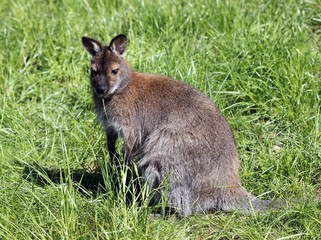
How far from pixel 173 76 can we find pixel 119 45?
0.86 metres

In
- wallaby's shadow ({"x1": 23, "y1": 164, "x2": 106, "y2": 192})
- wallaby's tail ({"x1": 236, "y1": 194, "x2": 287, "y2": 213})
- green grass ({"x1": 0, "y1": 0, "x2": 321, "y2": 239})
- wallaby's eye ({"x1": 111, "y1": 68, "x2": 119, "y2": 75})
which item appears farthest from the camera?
wallaby's shadow ({"x1": 23, "y1": 164, "x2": 106, "y2": 192})

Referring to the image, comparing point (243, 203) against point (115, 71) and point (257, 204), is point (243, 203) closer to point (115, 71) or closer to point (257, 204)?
point (257, 204)

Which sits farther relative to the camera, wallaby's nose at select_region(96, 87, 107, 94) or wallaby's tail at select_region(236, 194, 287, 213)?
wallaby's nose at select_region(96, 87, 107, 94)

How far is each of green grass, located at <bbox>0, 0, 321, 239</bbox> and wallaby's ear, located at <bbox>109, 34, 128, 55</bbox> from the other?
771 millimetres

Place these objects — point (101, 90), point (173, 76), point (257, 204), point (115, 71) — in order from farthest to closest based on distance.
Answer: point (173, 76) < point (115, 71) < point (101, 90) < point (257, 204)

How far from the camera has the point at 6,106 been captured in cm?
661

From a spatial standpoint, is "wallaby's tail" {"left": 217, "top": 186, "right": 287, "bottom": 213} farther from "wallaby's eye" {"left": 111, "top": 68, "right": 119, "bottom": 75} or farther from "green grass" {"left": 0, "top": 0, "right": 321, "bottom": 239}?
"wallaby's eye" {"left": 111, "top": 68, "right": 119, "bottom": 75}

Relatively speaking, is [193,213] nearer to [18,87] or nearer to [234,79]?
[234,79]

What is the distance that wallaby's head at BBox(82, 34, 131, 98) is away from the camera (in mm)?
5586

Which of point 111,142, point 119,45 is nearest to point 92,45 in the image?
point 119,45

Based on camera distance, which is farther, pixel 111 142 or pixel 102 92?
pixel 111 142

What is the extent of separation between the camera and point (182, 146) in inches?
207

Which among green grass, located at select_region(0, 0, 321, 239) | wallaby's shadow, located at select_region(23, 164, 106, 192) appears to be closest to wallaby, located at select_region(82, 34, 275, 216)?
green grass, located at select_region(0, 0, 321, 239)

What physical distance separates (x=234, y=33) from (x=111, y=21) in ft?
4.80
